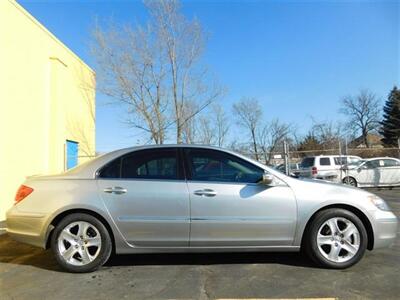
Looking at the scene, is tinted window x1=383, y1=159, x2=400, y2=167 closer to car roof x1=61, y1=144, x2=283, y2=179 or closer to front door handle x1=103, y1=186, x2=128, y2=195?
car roof x1=61, y1=144, x2=283, y2=179

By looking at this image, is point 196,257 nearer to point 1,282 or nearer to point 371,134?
point 1,282

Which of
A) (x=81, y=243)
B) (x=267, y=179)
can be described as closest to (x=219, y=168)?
(x=267, y=179)

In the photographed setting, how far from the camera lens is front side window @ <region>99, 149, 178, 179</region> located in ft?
17.2

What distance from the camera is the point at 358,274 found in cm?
482

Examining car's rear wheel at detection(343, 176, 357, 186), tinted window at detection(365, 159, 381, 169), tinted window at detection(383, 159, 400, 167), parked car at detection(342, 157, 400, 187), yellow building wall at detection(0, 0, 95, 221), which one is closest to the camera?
yellow building wall at detection(0, 0, 95, 221)

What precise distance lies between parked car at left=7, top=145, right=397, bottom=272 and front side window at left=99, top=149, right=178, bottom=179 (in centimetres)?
4

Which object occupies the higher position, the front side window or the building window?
the building window

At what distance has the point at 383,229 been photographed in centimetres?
515

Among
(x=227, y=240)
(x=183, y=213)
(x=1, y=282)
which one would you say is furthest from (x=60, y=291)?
(x=227, y=240)

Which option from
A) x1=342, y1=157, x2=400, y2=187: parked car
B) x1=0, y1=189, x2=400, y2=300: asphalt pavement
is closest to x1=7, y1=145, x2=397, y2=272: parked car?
x1=0, y1=189, x2=400, y2=300: asphalt pavement

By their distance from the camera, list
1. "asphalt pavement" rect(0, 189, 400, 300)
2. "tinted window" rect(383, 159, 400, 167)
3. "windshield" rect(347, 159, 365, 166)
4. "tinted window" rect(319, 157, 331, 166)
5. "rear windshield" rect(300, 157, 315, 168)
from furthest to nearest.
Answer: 1. "rear windshield" rect(300, 157, 315, 168)
2. "tinted window" rect(319, 157, 331, 166)
3. "windshield" rect(347, 159, 365, 166)
4. "tinted window" rect(383, 159, 400, 167)
5. "asphalt pavement" rect(0, 189, 400, 300)

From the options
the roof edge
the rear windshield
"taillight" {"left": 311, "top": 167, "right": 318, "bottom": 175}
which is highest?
the roof edge

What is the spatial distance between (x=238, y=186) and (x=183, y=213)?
756 mm

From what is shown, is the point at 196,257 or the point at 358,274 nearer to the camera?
the point at 358,274
